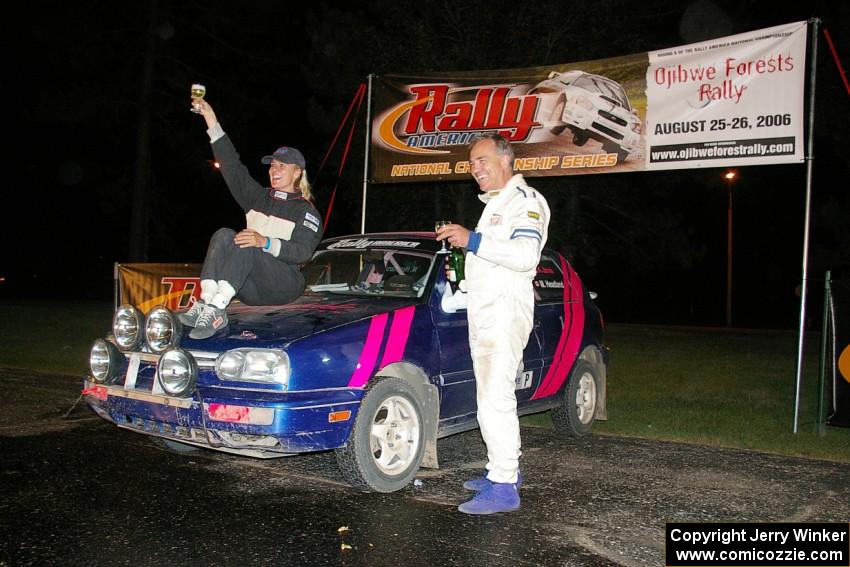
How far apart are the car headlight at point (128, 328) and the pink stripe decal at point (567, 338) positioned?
3011 millimetres

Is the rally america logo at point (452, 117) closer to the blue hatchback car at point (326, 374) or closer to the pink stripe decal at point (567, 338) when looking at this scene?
the pink stripe decal at point (567, 338)

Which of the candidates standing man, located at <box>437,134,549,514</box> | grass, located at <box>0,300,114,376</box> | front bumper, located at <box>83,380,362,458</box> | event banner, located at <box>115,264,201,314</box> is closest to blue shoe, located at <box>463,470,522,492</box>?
standing man, located at <box>437,134,549,514</box>

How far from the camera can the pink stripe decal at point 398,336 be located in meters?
5.05

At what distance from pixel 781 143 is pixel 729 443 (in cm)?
282

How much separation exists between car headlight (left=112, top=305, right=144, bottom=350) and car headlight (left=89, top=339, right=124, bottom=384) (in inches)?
2.6

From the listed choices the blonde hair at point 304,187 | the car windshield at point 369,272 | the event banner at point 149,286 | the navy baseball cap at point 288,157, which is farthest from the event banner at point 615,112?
the navy baseball cap at point 288,157

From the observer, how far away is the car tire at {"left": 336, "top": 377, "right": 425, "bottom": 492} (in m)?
4.82

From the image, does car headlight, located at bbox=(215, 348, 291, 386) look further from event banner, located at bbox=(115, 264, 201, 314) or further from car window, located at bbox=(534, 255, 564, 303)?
event banner, located at bbox=(115, 264, 201, 314)

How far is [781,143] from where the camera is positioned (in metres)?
7.39

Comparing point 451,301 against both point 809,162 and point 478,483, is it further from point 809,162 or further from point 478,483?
point 809,162

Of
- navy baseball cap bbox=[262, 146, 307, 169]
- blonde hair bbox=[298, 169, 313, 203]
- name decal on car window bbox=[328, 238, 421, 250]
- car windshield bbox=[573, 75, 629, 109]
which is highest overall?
car windshield bbox=[573, 75, 629, 109]

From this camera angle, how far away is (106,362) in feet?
17.0

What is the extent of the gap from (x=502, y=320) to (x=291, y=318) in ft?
4.58

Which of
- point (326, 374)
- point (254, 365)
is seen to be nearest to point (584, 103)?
point (326, 374)
